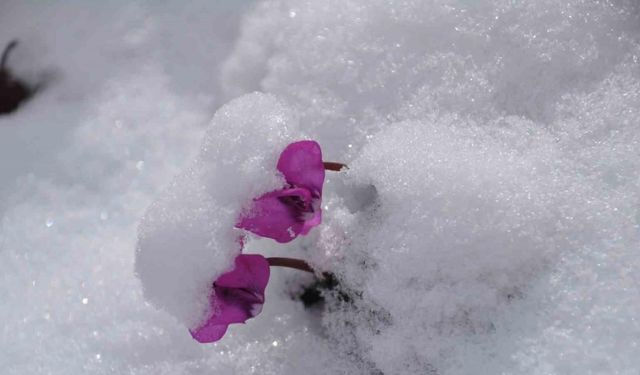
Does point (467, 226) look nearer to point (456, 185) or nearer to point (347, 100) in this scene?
point (456, 185)

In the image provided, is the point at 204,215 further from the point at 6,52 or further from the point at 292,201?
the point at 6,52

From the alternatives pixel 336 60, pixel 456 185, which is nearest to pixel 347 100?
pixel 336 60

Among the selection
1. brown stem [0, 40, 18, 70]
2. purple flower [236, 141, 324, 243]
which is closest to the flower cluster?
purple flower [236, 141, 324, 243]

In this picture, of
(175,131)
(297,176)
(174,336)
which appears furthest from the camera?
(175,131)

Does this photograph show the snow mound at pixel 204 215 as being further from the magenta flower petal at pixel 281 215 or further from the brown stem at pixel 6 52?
the brown stem at pixel 6 52

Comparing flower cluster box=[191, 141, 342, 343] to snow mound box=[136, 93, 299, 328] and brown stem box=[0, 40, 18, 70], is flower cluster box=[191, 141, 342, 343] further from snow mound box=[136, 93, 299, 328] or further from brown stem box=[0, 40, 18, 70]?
brown stem box=[0, 40, 18, 70]
